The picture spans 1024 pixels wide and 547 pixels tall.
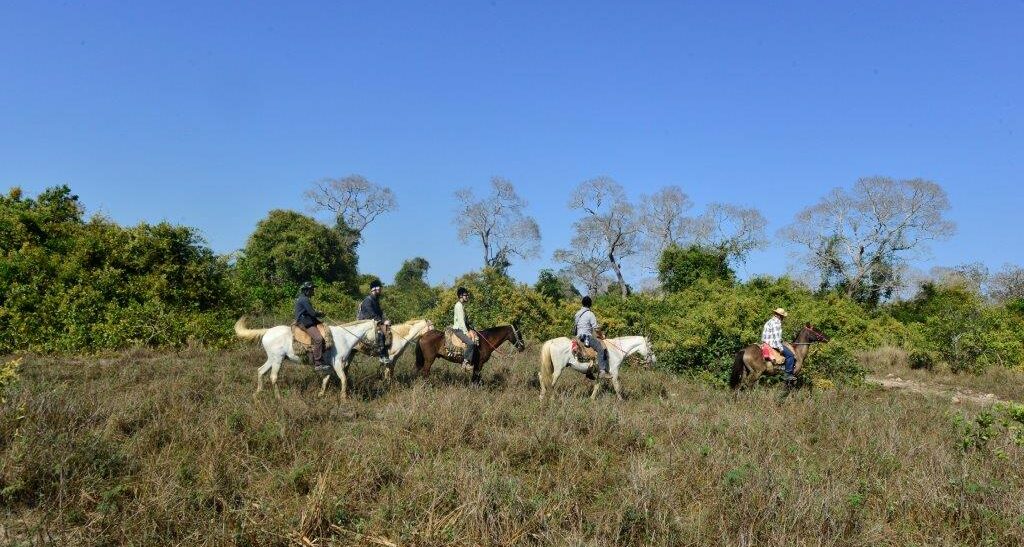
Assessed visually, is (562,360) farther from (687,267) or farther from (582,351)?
(687,267)

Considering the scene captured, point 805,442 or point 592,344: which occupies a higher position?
point 592,344

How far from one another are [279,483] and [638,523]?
124 inches

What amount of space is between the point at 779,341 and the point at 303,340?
941cm

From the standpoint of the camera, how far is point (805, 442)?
7.10 meters

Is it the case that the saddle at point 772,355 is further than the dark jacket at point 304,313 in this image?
Yes

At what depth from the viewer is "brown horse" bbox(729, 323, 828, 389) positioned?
11812mm

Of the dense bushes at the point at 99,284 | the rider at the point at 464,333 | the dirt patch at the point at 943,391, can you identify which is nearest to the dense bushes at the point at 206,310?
the dense bushes at the point at 99,284

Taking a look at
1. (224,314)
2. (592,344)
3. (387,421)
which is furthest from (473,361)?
(224,314)

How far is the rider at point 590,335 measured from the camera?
439 inches

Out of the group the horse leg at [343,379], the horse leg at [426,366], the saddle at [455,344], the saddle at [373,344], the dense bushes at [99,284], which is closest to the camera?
the horse leg at [343,379]

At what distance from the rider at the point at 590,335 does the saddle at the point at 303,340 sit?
476 centimetres

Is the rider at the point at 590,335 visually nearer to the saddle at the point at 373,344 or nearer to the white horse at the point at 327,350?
the saddle at the point at 373,344

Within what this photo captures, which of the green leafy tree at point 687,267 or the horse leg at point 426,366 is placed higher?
the green leafy tree at point 687,267

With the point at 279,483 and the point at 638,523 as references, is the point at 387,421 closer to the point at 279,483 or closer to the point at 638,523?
the point at 279,483
